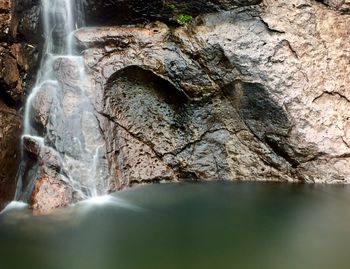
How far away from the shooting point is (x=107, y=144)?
725cm

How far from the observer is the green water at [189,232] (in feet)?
15.5

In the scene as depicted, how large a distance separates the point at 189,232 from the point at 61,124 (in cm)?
298

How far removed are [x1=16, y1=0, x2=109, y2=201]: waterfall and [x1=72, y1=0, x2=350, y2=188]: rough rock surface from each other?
1.11 feet

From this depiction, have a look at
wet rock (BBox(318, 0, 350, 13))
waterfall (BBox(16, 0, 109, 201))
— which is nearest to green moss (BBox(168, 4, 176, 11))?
waterfall (BBox(16, 0, 109, 201))

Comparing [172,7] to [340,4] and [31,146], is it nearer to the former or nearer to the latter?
[340,4]

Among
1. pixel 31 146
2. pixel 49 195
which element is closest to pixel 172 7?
pixel 31 146

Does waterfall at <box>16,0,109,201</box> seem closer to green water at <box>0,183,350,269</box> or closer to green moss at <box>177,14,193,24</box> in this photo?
green water at <box>0,183,350,269</box>

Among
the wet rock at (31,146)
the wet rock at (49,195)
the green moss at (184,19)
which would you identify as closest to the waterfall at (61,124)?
the wet rock at (31,146)

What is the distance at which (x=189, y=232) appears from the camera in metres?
5.51

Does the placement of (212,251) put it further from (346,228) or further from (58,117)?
(58,117)

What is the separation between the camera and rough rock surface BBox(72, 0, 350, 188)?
7.62 metres

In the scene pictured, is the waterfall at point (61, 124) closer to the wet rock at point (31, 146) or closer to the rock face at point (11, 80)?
the wet rock at point (31, 146)

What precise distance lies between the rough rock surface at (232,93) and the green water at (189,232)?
72 centimetres

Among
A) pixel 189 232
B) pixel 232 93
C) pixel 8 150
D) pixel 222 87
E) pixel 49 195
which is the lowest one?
pixel 189 232
